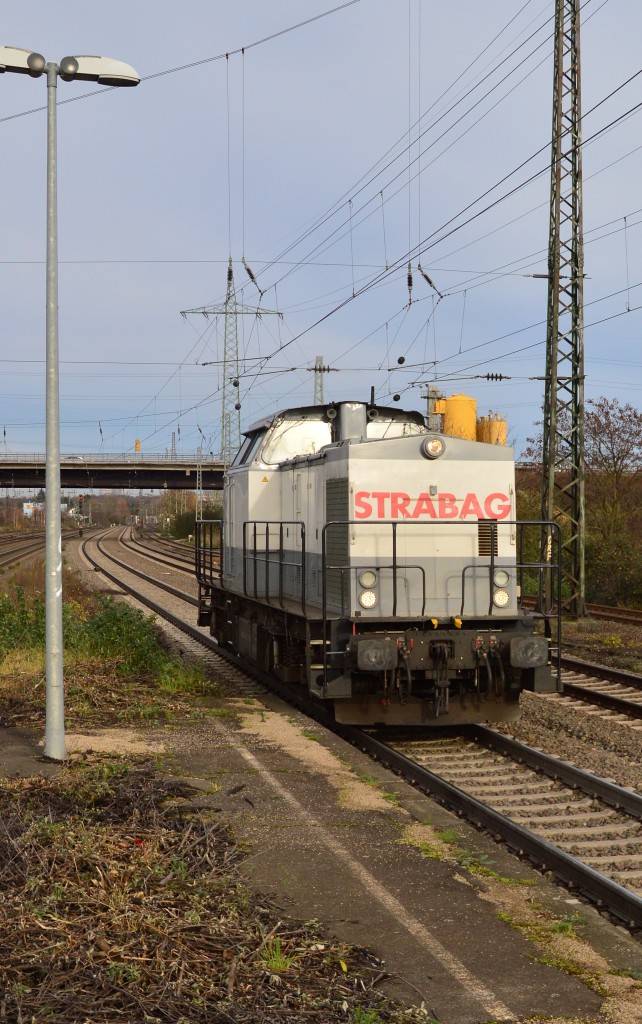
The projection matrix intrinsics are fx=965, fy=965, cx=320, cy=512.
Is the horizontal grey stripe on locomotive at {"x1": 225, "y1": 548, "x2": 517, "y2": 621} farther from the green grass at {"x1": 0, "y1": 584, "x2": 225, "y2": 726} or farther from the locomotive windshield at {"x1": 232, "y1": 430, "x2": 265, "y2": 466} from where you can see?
the locomotive windshield at {"x1": 232, "y1": 430, "x2": 265, "y2": 466}

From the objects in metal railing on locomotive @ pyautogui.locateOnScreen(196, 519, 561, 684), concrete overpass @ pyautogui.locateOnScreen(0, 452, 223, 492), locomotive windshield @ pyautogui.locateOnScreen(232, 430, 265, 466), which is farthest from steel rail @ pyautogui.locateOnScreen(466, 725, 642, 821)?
concrete overpass @ pyautogui.locateOnScreen(0, 452, 223, 492)

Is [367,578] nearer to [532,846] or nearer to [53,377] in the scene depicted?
[53,377]

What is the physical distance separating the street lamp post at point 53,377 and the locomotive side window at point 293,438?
182 inches

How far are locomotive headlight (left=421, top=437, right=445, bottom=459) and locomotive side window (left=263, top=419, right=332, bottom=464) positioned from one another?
3.00 meters

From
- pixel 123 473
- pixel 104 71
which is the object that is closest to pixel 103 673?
pixel 104 71

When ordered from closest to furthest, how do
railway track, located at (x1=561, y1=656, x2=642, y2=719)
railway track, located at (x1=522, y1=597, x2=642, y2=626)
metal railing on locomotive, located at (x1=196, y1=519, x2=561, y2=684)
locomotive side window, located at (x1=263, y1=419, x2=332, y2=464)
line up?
1. metal railing on locomotive, located at (x1=196, y1=519, x2=561, y2=684)
2. railway track, located at (x1=561, y1=656, x2=642, y2=719)
3. locomotive side window, located at (x1=263, y1=419, x2=332, y2=464)
4. railway track, located at (x1=522, y1=597, x2=642, y2=626)

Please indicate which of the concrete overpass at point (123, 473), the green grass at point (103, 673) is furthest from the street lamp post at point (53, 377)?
the concrete overpass at point (123, 473)

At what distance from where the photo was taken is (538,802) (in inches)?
297

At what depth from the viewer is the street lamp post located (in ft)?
26.4

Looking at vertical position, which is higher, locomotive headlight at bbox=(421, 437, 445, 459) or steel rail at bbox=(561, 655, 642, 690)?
locomotive headlight at bbox=(421, 437, 445, 459)

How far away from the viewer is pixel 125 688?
1167 centimetres

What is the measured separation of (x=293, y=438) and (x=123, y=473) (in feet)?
200

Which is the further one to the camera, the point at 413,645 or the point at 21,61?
the point at 413,645

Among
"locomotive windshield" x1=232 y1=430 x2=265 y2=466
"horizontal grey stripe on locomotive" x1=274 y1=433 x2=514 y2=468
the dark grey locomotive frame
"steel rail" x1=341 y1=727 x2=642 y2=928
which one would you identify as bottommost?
"steel rail" x1=341 y1=727 x2=642 y2=928
